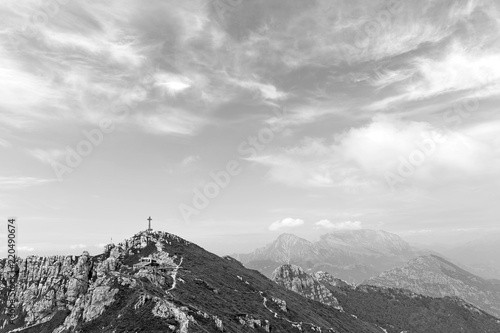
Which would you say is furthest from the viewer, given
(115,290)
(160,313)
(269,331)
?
(269,331)

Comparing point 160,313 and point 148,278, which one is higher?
point 148,278

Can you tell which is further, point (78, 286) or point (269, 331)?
point (78, 286)

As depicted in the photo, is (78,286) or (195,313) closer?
(195,313)

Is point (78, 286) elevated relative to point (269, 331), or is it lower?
elevated

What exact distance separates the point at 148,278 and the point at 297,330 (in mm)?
106461

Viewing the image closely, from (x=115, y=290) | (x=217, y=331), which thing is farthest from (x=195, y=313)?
(x=115, y=290)

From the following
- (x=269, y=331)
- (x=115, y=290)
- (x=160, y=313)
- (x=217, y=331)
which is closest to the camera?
(x=160, y=313)

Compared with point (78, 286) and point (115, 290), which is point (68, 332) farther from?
point (78, 286)

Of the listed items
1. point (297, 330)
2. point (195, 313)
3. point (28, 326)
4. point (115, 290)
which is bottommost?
point (297, 330)

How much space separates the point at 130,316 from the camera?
114 meters

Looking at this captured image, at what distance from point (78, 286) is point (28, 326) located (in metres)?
40.4

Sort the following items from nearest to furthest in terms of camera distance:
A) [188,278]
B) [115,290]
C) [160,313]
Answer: [160,313] < [115,290] < [188,278]

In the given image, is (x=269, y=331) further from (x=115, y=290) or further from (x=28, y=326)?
(x=28, y=326)

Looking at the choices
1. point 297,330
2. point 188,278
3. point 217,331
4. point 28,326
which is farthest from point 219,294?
point 28,326
